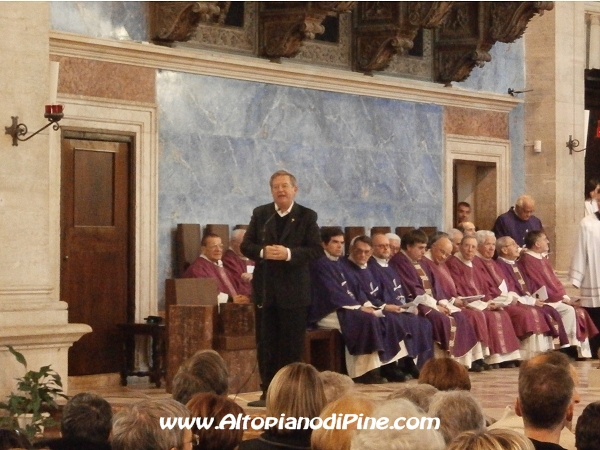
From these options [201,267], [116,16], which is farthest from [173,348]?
[116,16]

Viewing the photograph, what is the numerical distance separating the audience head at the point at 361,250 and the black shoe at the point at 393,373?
98 centimetres

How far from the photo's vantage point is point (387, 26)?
13.5 metres

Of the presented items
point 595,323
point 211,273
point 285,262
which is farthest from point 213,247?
point 595,323

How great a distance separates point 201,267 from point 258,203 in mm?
1281

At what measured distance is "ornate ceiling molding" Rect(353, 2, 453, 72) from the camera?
13133mm

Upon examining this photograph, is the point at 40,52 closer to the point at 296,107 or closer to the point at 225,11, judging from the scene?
the point at 225,11

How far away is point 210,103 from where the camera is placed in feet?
39.4

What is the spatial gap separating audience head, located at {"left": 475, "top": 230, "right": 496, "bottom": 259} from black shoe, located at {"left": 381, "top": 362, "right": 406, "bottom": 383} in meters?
2.26

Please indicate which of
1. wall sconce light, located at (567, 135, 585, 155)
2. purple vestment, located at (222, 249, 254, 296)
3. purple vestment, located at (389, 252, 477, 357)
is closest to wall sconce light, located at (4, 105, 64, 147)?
purple vestment, located at (222, 249, 254, 296)

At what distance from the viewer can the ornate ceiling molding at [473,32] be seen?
13969 millimetres

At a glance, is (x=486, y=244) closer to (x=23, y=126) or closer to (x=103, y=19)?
(x=103, y=19)

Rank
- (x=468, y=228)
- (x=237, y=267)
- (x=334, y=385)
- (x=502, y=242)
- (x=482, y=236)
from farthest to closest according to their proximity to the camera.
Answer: (x=502, y=242) → (x=468, y=228) → (x=482, y=236) → (x=237, y=267) → (x=334, y=385)

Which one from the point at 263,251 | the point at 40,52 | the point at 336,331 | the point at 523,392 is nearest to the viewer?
the point at 523,392

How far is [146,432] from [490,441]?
107 centimetres
